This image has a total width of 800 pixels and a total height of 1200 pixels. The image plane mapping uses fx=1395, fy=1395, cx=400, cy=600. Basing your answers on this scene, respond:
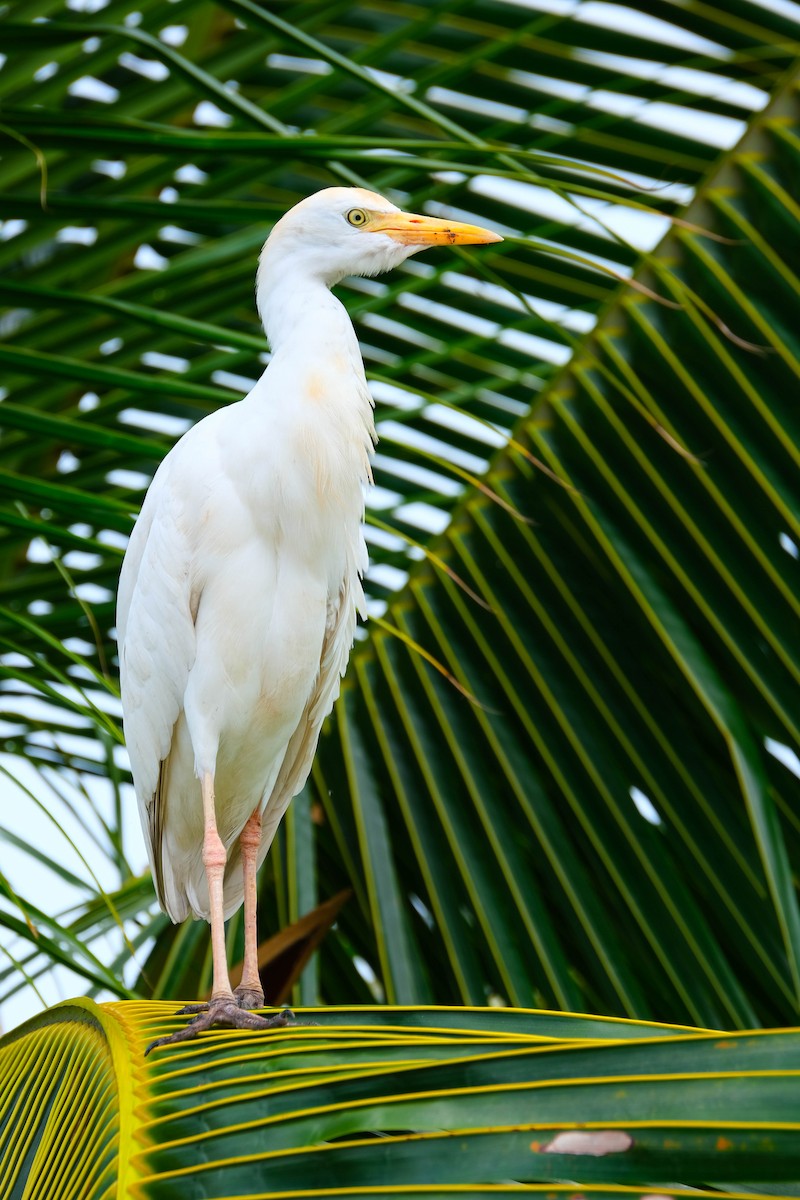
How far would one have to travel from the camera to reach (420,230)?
230 centimetres

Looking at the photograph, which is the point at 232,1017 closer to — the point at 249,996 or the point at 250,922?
the point at 249,996

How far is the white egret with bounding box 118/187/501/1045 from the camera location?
2.20 m

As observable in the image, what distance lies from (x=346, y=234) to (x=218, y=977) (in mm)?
1208

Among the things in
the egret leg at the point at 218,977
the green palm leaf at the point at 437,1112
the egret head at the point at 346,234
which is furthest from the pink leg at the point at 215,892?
the egret head at the point at 346,234

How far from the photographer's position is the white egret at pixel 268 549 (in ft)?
7.20

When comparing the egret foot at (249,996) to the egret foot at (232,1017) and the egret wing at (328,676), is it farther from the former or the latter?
the egret wing at (328,676)

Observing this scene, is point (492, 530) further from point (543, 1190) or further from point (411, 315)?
point (543, 1190)

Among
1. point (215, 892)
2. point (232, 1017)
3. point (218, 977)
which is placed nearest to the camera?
point (232, 1017)

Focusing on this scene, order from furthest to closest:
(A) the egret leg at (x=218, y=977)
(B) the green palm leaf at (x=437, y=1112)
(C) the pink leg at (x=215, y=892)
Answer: (C) the pink leg at (x=215, y=892)
(A) the egret leg at (x=218, y=977)
(B) the green palm leaf at (x=437, y=1112)

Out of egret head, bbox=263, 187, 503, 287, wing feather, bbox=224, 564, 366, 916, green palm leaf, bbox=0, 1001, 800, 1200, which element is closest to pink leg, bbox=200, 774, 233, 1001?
wing feather, bbox=224, 564, 366, 916

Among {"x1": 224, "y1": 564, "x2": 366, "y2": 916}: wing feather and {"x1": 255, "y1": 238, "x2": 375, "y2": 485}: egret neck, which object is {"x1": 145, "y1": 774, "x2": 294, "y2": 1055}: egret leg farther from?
{"x1": 255, "y1": 238, "x2": 375, "y2": 485}: egret neck

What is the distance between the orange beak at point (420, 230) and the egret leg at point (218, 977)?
937 millimetres

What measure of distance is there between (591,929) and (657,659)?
Result: 0.40 m

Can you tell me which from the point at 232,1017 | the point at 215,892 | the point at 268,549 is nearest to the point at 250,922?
the point at 215,892
